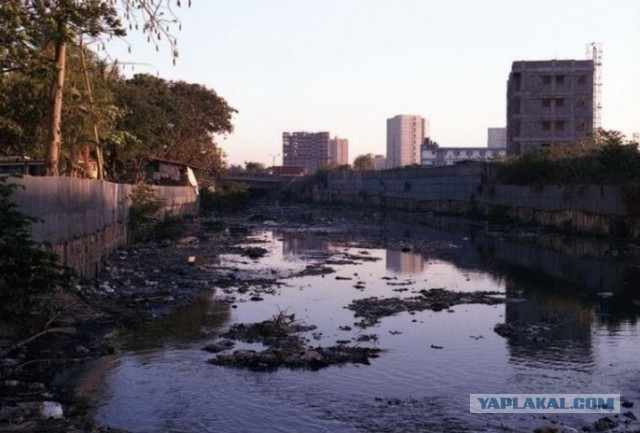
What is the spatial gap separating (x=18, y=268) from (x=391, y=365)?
5572mm

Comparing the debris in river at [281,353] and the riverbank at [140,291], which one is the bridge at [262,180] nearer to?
the riverbank at [140,291]

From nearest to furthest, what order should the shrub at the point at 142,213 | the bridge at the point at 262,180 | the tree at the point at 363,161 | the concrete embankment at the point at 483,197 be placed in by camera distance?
the shrub at the point at 142,213 → the concrete embankment at the point at 483,197 → the bridge at the point at 262,180 → the tree at the point at 363,161

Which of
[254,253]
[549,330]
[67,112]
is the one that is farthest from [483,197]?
[549,330]

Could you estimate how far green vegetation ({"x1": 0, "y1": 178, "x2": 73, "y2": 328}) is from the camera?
1022 cm

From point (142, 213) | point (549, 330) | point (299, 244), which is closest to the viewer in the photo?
point (549, 330)

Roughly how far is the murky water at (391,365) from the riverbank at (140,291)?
44 cm

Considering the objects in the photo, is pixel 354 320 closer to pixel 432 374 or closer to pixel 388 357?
pixel 388 357

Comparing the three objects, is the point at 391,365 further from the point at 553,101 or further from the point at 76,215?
the point at 553,101

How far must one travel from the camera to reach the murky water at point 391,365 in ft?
29.3

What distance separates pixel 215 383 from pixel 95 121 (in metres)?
14.0

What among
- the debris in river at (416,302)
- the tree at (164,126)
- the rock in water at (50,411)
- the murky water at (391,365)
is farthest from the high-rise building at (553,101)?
the rock in water at (50,411)

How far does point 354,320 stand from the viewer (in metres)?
15.3

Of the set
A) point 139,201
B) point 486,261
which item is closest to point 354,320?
point 486,261

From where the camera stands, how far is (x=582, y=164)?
44344mm
